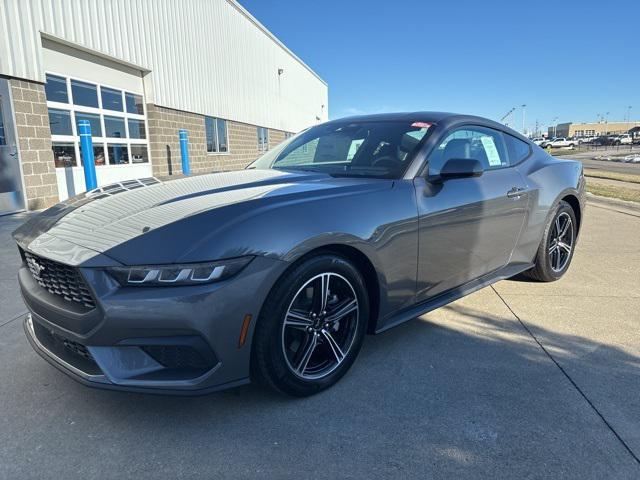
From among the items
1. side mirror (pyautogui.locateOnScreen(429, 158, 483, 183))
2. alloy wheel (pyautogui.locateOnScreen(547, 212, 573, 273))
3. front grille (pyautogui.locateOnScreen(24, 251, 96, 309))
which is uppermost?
side mirror (pyautogui.locateOnScreen(429, 158, 483, 183))

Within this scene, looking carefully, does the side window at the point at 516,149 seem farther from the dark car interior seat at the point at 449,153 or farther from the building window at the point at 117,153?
the building window at the point at 117,153

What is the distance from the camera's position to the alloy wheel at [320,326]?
2.23 metres

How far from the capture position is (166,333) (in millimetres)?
1862

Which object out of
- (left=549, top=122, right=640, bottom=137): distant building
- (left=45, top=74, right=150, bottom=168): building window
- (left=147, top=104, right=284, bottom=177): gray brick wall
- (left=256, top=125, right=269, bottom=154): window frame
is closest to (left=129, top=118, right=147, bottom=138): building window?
(left=45, top=74, right=150, bottom=168): building window

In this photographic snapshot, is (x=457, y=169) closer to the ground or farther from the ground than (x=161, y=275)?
farther from the ground

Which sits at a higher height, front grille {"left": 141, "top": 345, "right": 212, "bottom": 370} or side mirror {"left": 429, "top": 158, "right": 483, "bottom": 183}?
side mirror {"left": 429, "top": 158, "right": 483, "bottom": 183}

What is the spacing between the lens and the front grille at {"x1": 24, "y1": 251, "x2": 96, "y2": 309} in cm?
193

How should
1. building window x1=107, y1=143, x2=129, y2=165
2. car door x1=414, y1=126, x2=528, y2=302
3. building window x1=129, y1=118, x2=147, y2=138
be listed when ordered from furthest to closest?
building window x1=129, y1=118, x2=147, y2=138 < building window x1=107, y1=143, x2=129, y2=165 < car door x1=414, y1=126, x2=528, y2=302

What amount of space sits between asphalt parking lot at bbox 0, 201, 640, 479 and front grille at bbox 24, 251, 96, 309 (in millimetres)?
616

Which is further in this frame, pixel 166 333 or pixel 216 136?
pixel 216 136

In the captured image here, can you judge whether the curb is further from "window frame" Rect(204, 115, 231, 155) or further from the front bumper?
"window frame" Rect(204, 115, 231, 155)

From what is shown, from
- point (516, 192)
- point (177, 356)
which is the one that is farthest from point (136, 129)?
point (177, 356)

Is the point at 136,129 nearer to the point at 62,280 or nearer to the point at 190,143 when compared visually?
the point at 190,143

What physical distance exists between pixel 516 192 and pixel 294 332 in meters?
2.22
